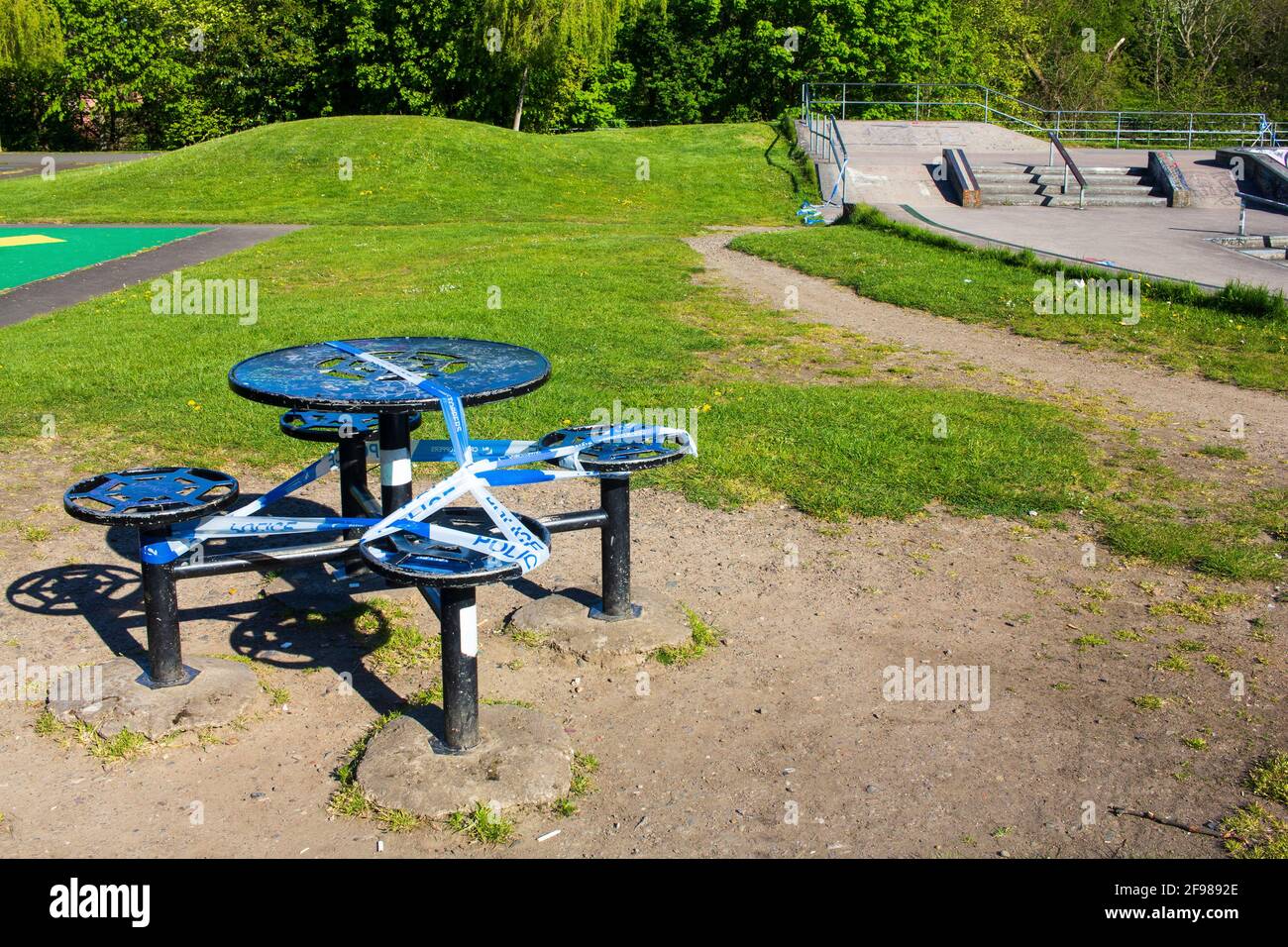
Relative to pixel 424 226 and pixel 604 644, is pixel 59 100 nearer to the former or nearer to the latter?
pixel 424 226

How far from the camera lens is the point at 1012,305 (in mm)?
13656

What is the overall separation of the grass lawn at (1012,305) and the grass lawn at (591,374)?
55 centimetres

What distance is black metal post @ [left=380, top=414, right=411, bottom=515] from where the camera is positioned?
573 cm

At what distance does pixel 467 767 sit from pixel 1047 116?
47354 millimetres

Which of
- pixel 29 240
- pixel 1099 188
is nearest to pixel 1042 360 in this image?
pixel 1099 188

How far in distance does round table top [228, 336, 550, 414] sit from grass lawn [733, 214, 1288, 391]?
24.7 feet

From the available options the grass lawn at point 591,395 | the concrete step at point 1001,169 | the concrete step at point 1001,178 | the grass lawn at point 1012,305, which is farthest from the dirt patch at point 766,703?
the concrete step at point 1001,169

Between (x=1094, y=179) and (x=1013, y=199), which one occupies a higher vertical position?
(x=1094, y=179)

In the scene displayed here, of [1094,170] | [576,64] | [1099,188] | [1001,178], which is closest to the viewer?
[1099,188]

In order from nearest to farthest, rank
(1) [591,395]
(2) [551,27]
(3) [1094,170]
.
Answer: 1. (1) [591,395]
2. (3) [1094,170]
3. (2) [551,27]

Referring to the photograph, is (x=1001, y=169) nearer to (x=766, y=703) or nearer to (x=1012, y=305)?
(x=1012, y=305)

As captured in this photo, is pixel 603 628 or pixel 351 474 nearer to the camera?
pixel 603 628

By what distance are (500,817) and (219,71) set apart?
51088 mm

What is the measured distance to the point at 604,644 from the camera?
18.3 ft
